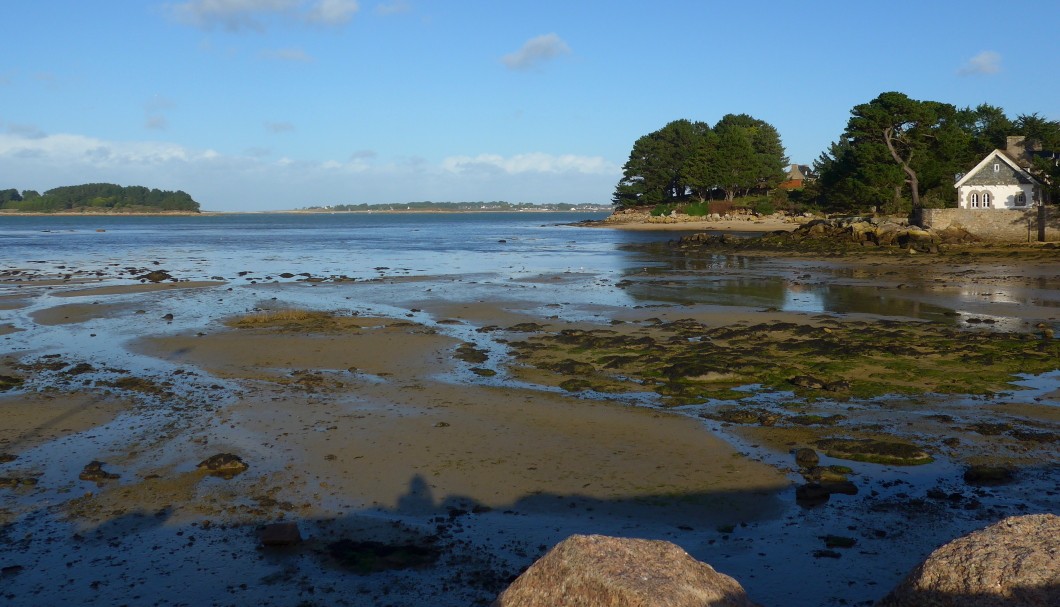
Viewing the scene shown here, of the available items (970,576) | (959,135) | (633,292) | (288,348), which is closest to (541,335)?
(288,348)

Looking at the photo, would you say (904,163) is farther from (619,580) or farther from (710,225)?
(619,580)

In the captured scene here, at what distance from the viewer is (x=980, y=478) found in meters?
8.88

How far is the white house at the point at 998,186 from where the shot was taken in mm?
48875

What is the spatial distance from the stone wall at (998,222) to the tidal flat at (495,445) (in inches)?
892

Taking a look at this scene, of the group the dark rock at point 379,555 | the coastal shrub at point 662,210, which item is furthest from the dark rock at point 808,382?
the coastal shrub at point 662,210

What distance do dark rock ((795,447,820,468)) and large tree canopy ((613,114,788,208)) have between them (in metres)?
90.1

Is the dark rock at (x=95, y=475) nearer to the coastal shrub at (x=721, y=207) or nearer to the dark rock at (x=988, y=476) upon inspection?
the dark rock at (x=988, y=476)

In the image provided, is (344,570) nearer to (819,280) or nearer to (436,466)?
(436,466)

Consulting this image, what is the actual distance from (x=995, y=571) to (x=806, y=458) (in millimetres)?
5968

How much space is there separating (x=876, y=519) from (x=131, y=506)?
7.42m

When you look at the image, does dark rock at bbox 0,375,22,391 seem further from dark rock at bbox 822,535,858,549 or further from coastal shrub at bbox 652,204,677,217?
coastal shrub at bbox 652,204,677,217

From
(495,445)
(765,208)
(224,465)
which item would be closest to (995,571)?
(495,445)

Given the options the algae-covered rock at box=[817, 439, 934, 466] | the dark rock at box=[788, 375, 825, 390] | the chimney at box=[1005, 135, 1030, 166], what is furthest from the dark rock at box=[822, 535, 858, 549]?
the chimney at box=[1005, 135, 1030, 166]

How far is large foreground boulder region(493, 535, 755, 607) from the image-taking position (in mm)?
3871
